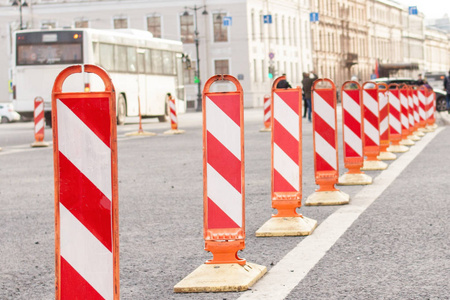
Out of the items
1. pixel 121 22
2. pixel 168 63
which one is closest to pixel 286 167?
pixel 168 63

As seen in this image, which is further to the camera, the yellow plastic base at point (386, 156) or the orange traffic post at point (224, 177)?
the yellow plastic base at point (386, 156)

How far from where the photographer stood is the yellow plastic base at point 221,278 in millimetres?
5954

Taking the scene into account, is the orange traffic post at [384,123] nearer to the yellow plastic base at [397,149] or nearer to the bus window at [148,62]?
the yellow plastic base at [397,149]

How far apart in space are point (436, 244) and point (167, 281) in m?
2.09

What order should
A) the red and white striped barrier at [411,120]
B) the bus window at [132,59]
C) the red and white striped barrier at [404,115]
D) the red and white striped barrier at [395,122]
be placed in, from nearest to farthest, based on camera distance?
the red and white striped barrier at [395,122], the red and white striped barrier at [404,115], the red and white striped barrier at [411,120], the bus window at [132,59]

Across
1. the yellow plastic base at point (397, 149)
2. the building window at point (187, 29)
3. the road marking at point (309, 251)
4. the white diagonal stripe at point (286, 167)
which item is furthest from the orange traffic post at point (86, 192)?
the building window at point (187, 29)

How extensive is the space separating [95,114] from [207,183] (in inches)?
76.5

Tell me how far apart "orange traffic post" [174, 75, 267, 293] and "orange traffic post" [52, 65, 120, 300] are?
174 centimetres

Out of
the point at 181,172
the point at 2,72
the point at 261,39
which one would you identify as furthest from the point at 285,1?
the point at 181,172

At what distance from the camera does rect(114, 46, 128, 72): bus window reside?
36719mm

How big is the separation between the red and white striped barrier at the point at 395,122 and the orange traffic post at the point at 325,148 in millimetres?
7542

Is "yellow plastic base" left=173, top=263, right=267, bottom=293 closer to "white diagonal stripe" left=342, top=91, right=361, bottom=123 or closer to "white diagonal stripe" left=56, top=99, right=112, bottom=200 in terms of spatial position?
"white diagonal stripe" left=56, top=99, right=112, bottom=200

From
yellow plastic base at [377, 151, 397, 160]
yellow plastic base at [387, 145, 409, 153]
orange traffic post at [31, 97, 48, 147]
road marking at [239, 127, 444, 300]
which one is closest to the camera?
road marking at [239, 127, 444, 300]

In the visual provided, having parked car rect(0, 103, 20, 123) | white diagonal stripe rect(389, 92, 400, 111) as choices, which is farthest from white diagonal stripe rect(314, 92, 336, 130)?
parked car rect(0, 103, 20, 123)
